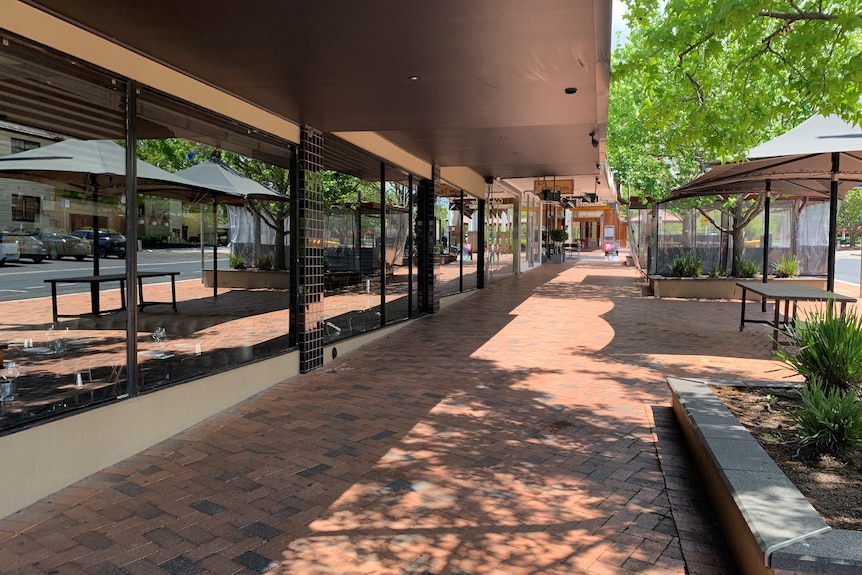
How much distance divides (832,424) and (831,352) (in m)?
0.91

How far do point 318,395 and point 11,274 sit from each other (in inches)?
106

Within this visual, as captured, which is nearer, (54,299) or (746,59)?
(54,299)

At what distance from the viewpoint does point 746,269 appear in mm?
15242

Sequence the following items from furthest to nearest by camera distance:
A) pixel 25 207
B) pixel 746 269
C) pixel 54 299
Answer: pixel 746 269 → pixel 54 299 → pixel 25 207

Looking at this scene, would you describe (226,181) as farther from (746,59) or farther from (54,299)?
(746,59)

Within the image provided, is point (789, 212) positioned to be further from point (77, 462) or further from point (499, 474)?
point (77, 462)

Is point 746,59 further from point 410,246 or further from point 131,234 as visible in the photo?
point 131,234

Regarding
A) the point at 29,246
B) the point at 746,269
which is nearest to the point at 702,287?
the point at 746,269

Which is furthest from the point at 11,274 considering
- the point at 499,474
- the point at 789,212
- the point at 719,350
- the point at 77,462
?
the point at 789,212

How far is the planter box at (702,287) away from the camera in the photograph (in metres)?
14.4

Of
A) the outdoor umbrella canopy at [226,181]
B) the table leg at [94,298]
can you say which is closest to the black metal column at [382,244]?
the outdoor umbrella canopy at [226,181]

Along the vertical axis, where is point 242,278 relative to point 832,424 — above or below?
above

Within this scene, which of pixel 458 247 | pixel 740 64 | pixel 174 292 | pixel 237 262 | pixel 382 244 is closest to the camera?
pixel 740 64

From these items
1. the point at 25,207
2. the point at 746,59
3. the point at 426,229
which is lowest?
the point at 25,207
